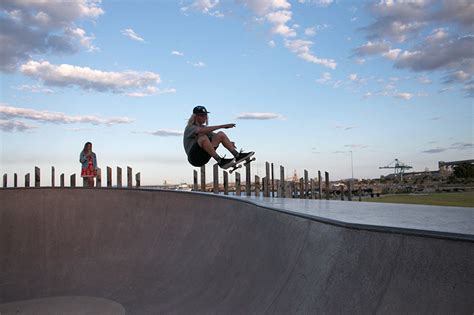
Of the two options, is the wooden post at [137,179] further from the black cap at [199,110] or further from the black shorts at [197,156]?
the black cap at [199,110]

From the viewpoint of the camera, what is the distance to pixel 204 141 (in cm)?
644

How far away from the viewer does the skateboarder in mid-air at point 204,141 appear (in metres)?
6.45

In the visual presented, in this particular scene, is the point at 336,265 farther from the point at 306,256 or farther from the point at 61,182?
the point at 61,182

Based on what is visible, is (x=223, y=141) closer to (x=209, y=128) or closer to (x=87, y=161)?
(x=209, y=128)

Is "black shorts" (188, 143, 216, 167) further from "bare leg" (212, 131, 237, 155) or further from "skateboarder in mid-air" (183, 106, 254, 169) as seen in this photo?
"bare leg" (212, 131, 237, 155)

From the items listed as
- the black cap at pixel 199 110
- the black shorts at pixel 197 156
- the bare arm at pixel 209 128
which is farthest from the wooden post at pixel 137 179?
the bare arm at pixel 209 128

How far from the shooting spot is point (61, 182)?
71.2 ft

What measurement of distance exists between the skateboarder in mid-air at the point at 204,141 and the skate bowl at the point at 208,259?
0.80 m

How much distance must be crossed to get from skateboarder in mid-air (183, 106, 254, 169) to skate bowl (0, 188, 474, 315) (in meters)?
0.80

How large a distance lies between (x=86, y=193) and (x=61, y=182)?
1527 centimetres

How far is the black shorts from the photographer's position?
6.61 meters

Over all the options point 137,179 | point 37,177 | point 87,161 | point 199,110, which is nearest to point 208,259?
point 199,110

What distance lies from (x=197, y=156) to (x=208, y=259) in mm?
2584

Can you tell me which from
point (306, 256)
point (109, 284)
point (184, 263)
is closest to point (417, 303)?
point (306, 256)
